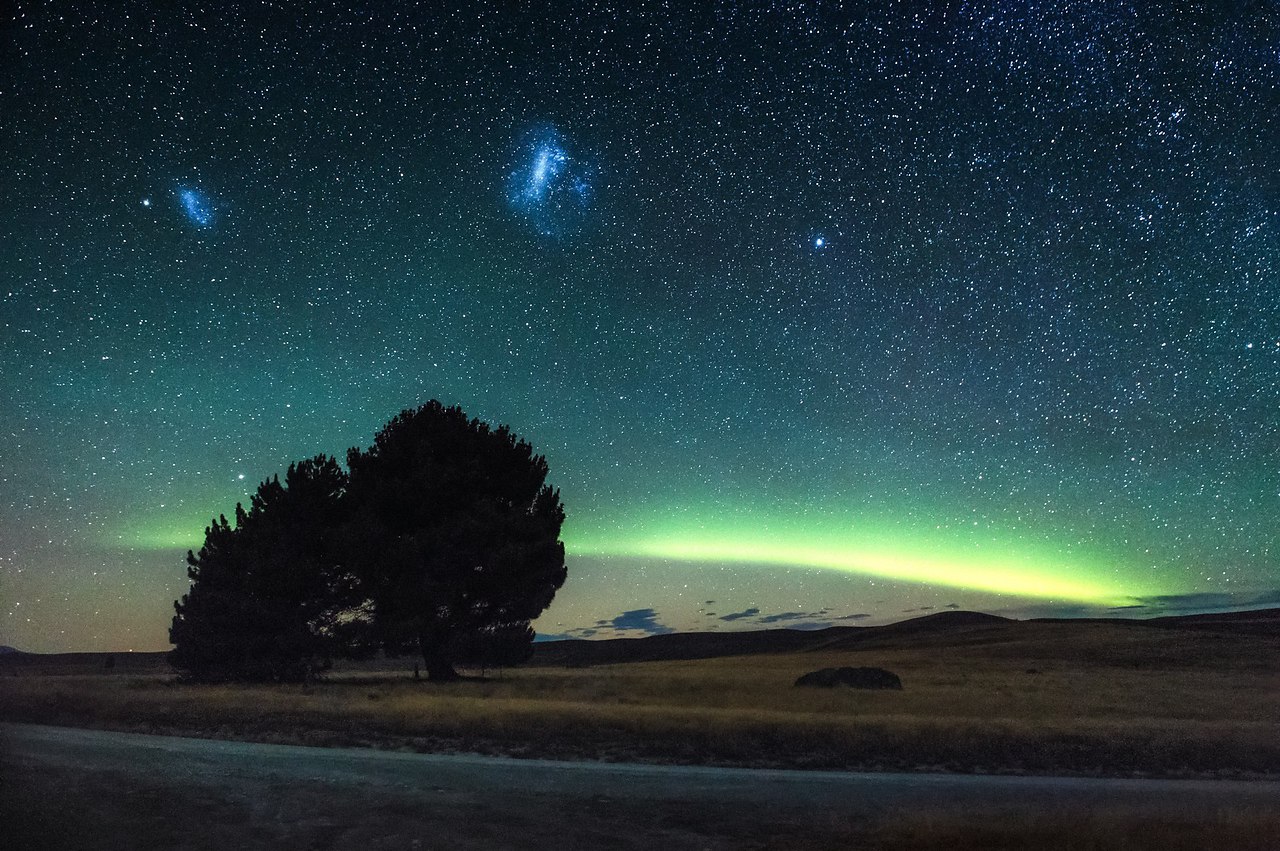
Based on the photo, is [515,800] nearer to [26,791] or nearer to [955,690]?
[26,791]

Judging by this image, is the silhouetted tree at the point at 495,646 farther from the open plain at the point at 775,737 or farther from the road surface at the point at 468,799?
the road surface at the point at 468,799

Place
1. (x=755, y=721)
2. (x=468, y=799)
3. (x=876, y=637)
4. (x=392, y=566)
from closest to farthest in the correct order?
(x=468, y=799), (x=755, y=721), (x=392, y=566), (x=876, y=637)

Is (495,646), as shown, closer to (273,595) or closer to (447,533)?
(447,533)

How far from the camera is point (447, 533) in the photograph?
122ft

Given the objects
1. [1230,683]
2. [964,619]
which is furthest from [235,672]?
[964,619]

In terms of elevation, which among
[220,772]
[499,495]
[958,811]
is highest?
[499,495]

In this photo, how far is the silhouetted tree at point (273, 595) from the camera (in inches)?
1485

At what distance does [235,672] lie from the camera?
37.9 meters

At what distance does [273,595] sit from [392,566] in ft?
19.0

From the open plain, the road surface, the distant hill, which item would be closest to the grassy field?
the open plain

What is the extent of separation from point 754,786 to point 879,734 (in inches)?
269

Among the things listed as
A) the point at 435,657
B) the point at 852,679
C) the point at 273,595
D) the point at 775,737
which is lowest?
the point at 775,737

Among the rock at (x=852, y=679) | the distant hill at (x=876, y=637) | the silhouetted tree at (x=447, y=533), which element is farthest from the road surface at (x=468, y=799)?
the distant hill at (x=876, y=637)

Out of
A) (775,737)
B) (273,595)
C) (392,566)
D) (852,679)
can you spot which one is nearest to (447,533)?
(392,566)
